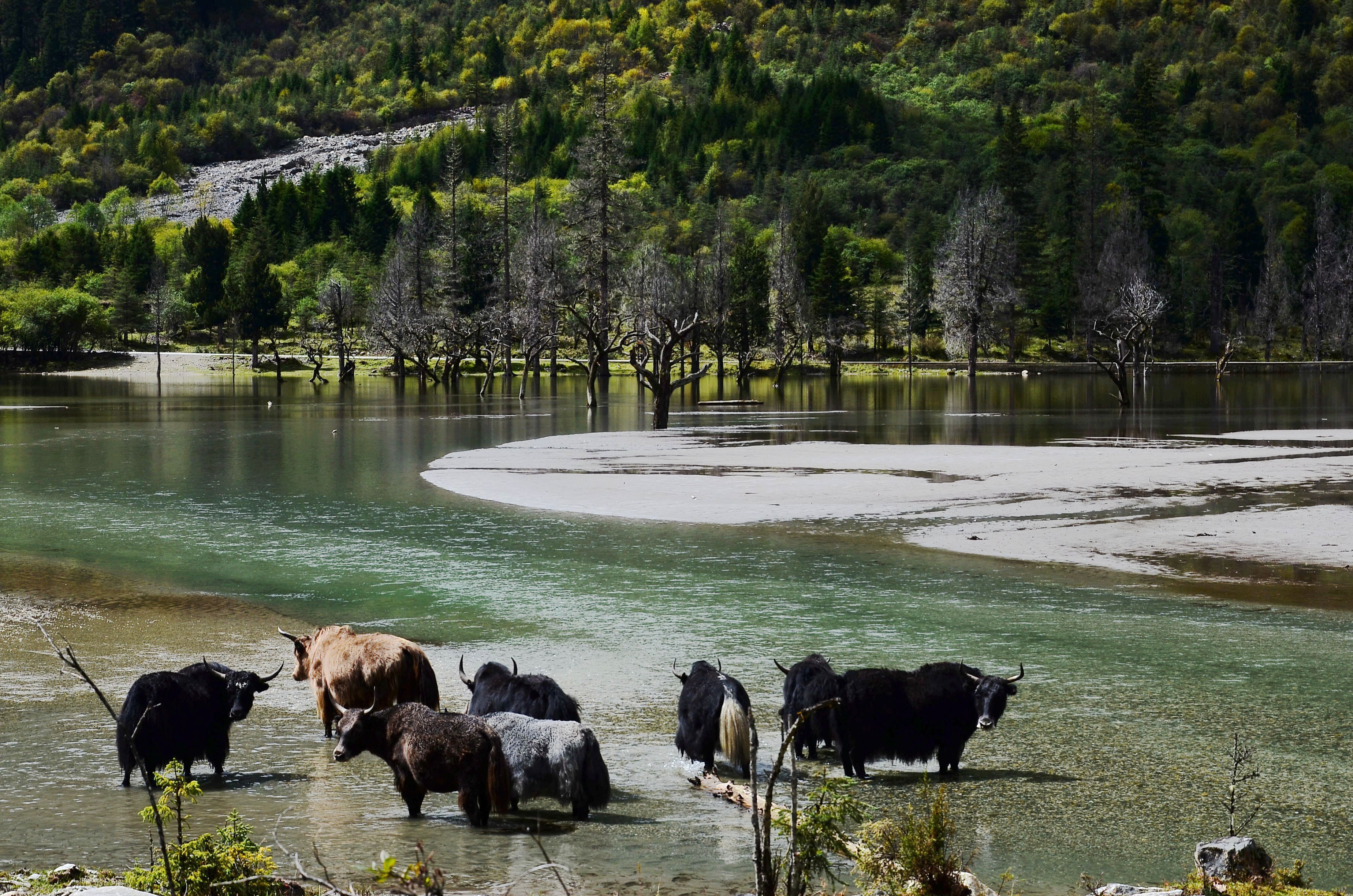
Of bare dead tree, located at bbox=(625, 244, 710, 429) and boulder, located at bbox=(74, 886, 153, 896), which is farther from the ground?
bare dead tree, located at bbox=(625, 244, 710, 429)

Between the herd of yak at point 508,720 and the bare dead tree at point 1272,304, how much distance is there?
469 ft

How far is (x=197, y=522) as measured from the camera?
25.5 m

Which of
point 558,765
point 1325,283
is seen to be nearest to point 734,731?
point 558,765

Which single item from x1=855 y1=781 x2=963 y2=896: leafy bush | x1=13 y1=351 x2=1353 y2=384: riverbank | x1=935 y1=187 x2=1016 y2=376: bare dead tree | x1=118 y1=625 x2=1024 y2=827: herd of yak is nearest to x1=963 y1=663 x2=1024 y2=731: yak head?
x1=118 y1=625 x2=1024 y2=827: herd of yak

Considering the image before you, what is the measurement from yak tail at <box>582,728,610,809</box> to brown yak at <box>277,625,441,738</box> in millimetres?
1995

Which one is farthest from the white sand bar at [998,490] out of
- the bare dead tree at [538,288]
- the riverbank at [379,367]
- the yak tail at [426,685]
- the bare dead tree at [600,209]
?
the riverbank at [379,367]

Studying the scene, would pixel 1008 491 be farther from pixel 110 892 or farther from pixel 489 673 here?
pixel 110 892

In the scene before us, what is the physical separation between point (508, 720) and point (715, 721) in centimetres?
152

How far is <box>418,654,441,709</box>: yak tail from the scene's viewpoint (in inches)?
428

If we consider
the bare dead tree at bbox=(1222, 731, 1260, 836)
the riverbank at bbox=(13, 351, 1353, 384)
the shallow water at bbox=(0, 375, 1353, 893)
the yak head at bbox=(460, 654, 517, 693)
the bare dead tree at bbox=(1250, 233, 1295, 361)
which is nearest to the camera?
the bare dead tree at bbox=(1222, 731, 1260, 836)

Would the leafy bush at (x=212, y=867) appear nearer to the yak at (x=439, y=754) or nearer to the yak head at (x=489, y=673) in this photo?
the yak at (x=439, y=754)

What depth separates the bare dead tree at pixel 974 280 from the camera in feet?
350

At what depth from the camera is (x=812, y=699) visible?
1030 centimetres

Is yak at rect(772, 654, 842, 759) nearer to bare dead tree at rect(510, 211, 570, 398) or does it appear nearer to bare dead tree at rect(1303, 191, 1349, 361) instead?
bare dead tree at rect(510, 211, 570, 398)
